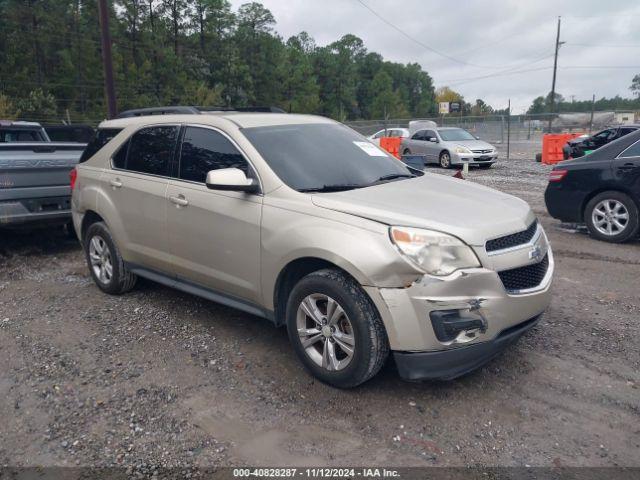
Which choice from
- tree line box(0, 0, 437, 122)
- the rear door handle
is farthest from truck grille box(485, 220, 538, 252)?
tree line box(0, 0, 437, 122)

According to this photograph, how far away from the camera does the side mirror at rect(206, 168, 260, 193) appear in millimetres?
3779

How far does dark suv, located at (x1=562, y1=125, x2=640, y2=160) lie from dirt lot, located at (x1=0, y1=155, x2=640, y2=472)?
43.4 ft

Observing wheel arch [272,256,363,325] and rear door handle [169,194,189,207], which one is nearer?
wheel arch [272,256,363,325]

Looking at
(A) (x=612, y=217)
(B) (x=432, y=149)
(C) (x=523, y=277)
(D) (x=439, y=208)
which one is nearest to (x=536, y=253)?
(C) (x=523, y=277)

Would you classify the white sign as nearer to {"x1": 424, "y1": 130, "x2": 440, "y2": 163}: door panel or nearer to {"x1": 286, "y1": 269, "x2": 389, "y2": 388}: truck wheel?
{"x1": 286, "y1": 269, "x2": 389, "y2": 388}: truck wheel

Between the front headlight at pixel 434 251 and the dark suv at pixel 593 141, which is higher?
the dark suv at pixel 593 141

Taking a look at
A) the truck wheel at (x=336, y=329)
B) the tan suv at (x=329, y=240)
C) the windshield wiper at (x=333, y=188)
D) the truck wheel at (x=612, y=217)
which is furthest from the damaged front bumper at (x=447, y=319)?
the truck wheel at (x=612, y=217)

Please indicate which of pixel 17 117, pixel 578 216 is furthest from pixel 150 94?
pixel 578 216

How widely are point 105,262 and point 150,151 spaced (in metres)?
1.35

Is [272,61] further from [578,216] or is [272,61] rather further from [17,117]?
[578,216]

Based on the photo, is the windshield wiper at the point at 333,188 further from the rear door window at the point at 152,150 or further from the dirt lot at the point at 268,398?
the rear door window at the point at 152,150

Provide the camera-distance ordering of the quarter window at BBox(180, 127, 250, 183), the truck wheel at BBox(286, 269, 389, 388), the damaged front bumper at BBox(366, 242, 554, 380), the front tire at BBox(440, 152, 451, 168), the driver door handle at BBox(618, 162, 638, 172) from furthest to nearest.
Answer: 1. the front tire at BBox(440, 152, 451, 168)
2. the driver door handle at BBox(618, 162, 638, 172)
3. the quarter window at BBox(180, 127, 250, 183)
4. the truck wheel at BBox(286, 269, 389, 388)
5. the damaged front bumper at BBox(366, 242, 554, 380)

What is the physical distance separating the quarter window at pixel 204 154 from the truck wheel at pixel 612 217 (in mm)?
5504

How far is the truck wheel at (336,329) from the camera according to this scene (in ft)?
10.8
